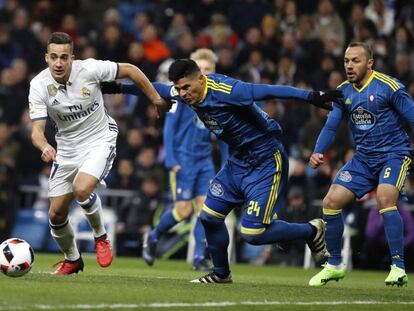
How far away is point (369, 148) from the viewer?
1127 cm

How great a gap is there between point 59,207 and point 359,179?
122 inches

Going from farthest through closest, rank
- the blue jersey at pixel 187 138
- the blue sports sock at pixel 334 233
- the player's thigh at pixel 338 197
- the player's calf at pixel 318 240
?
the blue jersey at pixel 187 138 < the blue sports sock at pixel 334 233 < the player's thigh at pixel 338 197 < the player's calf at pixel 318 240

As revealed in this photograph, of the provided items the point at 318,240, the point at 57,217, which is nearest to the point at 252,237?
the point at 318,240

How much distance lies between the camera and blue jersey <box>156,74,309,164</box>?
1002cm

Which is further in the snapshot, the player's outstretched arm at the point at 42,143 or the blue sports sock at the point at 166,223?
the blue sports sock at the point at 166,223

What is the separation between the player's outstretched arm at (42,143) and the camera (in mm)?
9924

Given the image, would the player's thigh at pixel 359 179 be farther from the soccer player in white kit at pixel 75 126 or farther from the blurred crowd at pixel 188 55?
the blurred crowd at pixel 188 55

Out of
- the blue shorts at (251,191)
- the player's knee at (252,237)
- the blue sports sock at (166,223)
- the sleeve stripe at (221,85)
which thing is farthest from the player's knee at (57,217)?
the blue sports sock at (166,223)

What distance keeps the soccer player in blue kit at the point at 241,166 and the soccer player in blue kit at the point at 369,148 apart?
0.69m

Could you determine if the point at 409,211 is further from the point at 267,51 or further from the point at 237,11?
the point at 237,11

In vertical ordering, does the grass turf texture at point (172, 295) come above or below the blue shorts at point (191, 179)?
below

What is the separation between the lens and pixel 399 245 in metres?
11.0

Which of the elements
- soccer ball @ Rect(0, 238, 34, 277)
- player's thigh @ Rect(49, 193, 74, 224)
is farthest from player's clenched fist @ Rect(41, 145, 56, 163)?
player's thigh @ Rect(49, 193, 74, 224)

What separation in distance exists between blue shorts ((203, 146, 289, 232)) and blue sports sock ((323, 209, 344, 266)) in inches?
40.5
